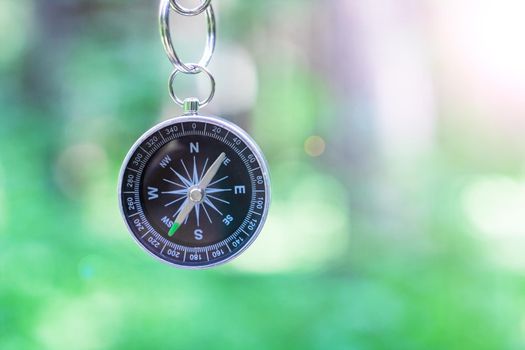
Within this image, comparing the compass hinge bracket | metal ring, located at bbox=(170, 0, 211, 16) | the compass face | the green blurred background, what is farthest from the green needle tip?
the green blurred background

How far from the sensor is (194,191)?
1.33 m

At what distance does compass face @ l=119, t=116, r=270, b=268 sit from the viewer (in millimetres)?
1330

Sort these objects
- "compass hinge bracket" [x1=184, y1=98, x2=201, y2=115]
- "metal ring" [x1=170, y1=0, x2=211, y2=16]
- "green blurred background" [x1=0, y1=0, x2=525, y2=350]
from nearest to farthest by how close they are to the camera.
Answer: "metal ring" [x1=170, y1=0, x2=211, y2=16], "compass hinge bracket" [x1=184, y1=98, x2=201, y2=115], "green blurred background" [x1=0, y1=0, x2=525, y2=350]

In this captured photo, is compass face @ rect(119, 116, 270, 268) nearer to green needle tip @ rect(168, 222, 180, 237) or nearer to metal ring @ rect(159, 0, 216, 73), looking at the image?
green needle tip @ rect(168, 222, 180, 237)

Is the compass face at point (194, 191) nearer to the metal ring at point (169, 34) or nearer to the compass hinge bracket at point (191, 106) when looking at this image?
the compass hinge bracket at point (191, 106)

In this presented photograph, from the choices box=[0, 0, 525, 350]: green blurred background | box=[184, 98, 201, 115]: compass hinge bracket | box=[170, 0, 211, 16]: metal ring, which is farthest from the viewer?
box=[0, 0, 525, 350]: green blurred background

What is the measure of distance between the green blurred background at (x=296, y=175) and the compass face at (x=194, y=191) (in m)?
2.17

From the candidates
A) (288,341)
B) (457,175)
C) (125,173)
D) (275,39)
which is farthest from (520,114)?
(125,173)

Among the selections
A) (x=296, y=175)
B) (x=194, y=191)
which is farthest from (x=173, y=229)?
(x=296, y=175)

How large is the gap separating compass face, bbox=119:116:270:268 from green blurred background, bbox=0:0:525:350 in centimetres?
217

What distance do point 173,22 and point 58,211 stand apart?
1121 millimetres

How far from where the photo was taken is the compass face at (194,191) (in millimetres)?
1330

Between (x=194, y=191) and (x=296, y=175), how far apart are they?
8.66 feet

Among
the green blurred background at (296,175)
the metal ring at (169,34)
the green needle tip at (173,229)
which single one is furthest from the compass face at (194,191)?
the green blurred background at (296,175)
